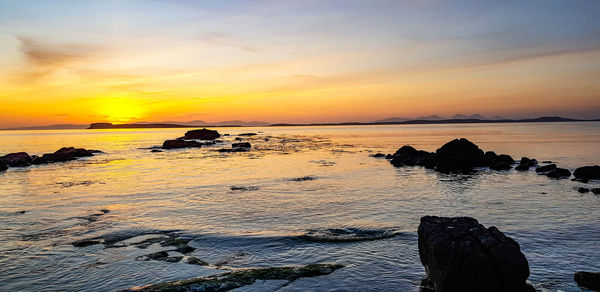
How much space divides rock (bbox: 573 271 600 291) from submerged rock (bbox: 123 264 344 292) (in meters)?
5.67

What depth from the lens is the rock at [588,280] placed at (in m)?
8.16

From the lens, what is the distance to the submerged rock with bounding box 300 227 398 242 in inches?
491

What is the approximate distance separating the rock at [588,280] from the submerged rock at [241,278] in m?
5.67

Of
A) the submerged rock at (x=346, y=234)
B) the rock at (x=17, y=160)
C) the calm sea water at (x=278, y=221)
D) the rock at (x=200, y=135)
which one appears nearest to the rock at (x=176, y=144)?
the rock at (x=17, y=160)

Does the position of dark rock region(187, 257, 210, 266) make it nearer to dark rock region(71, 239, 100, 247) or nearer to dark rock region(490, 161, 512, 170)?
dark rock region(71, 239, 100, 247)

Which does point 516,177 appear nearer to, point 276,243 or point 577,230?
point 577,230

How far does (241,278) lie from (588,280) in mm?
8196

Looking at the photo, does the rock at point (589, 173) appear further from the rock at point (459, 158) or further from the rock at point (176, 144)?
the rock at point (176, 144)

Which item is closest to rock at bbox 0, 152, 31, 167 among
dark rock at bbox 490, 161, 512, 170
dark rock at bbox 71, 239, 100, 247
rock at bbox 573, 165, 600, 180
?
dark rock at bbox 71, 239, 100, 247

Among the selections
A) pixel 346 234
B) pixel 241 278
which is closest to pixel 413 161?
pixel 346 234

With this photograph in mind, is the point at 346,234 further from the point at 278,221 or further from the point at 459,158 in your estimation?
the point at 459,158

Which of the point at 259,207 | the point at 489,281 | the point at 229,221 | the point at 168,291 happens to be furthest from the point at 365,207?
the point at 168,291

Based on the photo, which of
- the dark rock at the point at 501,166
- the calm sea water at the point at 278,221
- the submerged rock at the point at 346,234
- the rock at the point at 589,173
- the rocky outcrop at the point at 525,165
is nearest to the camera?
the calm sea water at the point at 278,221

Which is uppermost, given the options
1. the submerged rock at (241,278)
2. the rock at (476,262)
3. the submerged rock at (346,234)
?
the rock at (476,262)
